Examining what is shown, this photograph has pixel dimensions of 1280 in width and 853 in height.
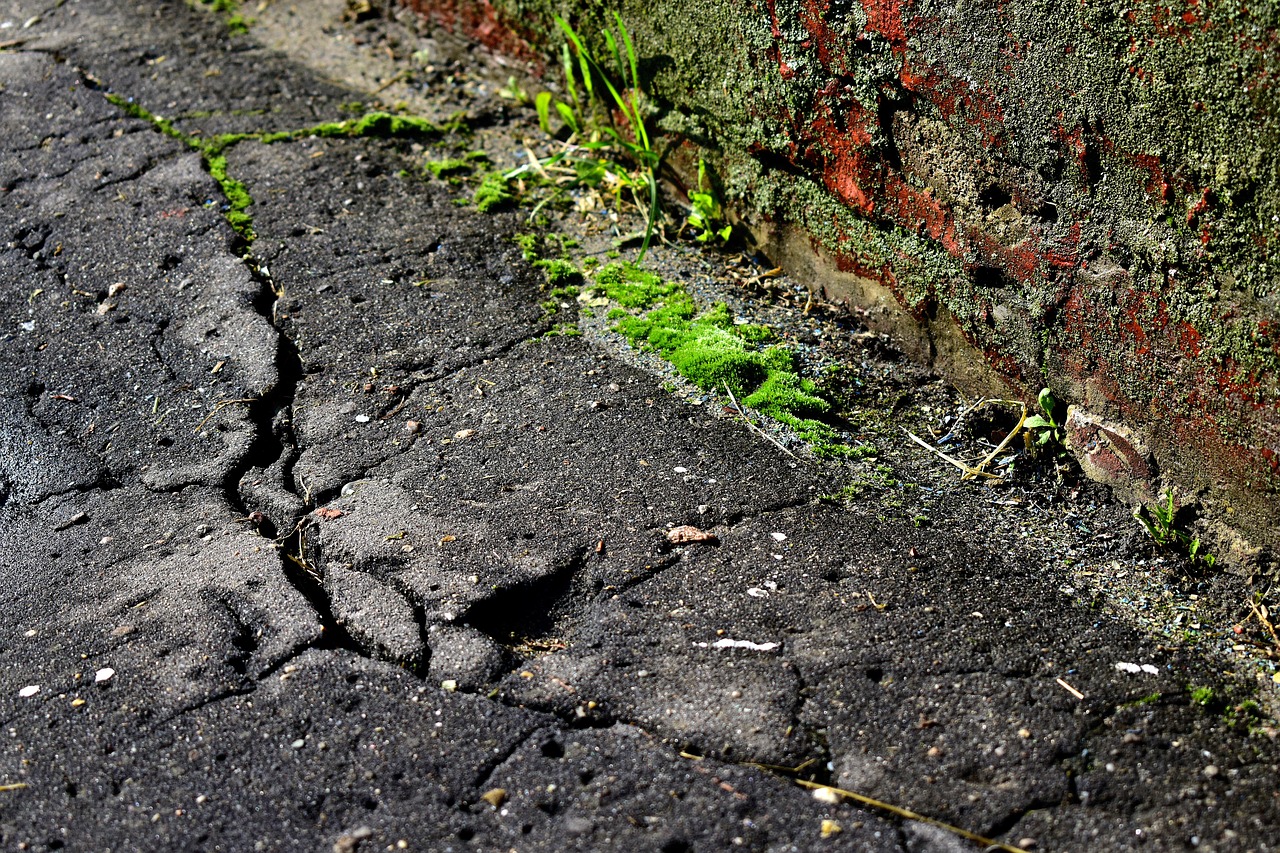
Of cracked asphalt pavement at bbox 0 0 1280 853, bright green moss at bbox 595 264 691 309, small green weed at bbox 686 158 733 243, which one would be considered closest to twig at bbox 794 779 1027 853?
cracked asphalt pavement at bbox 0 0 1280 853

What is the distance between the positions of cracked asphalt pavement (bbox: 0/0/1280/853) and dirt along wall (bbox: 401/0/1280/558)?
1.51 ft

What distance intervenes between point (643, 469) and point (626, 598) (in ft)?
1.40

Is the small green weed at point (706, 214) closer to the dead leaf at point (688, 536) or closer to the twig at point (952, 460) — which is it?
the twig at point (952, 460)

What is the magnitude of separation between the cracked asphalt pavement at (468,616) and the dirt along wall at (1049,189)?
1.51ft

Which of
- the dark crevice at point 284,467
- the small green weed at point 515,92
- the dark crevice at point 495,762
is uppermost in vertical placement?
the small green weed at point 515,92

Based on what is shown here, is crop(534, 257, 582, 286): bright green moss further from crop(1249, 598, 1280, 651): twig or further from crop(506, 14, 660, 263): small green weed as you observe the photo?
crop(1249, 598, 1280, 651): twig

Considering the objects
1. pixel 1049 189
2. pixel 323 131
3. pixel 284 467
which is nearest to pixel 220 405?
pixel 284 467

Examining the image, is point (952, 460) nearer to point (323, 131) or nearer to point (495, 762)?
point (495, 762)

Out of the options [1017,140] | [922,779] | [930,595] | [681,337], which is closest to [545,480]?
[681,337]

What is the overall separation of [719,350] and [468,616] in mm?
1063

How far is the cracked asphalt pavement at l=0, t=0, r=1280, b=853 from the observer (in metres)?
1.74

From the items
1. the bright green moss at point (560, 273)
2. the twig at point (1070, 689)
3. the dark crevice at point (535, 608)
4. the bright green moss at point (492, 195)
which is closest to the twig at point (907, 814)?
the twig at point (1070, 689)

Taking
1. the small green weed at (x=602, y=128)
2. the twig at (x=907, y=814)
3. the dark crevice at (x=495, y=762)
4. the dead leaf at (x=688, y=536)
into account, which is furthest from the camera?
the small green weed at (x=602, y=128)

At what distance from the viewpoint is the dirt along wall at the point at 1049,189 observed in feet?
6.20
